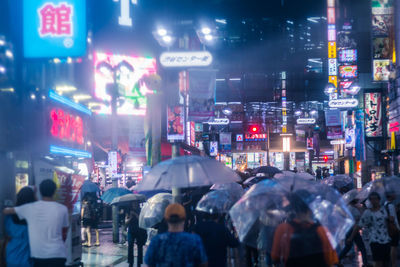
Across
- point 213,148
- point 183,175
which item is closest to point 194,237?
point 183,175

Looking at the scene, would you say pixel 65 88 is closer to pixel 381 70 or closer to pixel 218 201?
pixel 218 201

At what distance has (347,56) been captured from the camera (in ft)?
89.4

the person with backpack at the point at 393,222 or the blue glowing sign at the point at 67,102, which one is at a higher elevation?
the blue glowing sign at the point at 67,102

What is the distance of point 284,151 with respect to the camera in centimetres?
4491

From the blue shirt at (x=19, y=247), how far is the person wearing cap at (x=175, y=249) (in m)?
2.25

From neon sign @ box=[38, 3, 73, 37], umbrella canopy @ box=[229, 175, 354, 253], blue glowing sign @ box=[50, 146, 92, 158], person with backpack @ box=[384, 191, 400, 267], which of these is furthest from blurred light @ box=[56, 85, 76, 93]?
person with backpack @ box=[384, 191, 400, 267]

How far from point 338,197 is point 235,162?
41.3 meters

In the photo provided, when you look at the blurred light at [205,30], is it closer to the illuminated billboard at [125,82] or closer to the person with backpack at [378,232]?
the illuminated billboard at [125,82]

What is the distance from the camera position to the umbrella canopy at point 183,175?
7926 mm

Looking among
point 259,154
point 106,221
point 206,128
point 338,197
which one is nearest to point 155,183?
point 338,197

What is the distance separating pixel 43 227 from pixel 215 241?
230 centimetres

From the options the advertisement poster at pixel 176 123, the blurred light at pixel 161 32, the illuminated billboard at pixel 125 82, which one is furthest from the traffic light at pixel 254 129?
the blurred light at pixel 161 32

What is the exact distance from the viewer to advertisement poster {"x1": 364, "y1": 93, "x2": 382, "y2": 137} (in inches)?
1028

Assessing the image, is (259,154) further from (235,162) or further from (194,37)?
(194,37)
